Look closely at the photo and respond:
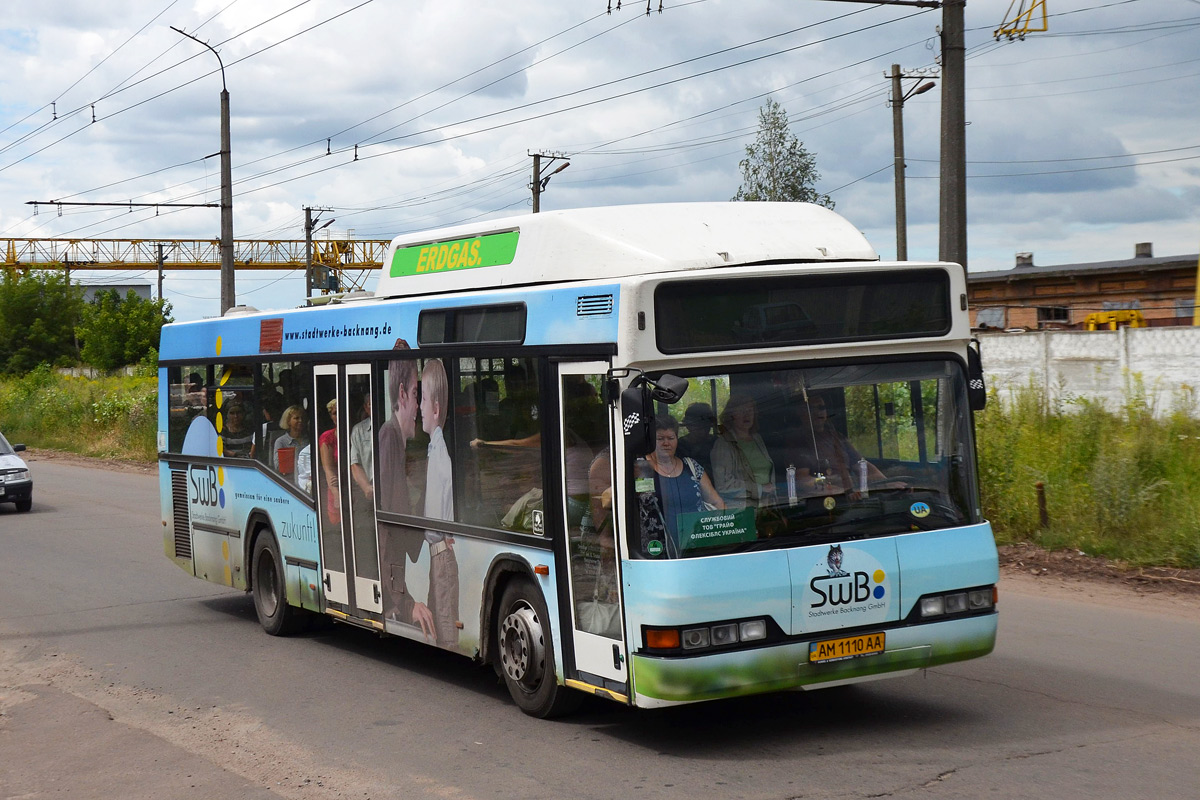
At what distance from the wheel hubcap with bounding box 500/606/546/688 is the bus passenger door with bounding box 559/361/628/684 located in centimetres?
40

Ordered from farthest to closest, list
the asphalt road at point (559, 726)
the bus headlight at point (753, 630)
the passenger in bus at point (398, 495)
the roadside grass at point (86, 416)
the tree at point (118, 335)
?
1. the tree at point (118, 335)
2. the roadside grass at point (86, 416)
3. the passenger in bus at point (398, 495)
4. the bus headlight at point (753, 630)
5. the asphalt road at point (559, 726)

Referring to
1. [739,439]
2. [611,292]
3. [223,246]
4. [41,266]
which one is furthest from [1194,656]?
[41,266]

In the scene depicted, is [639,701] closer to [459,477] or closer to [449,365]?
[459,477]

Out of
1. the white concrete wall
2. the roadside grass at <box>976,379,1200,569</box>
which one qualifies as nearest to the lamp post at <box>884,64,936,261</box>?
the white concrete wall

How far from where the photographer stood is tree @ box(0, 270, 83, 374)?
2702 inches

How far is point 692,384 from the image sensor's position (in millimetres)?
6656

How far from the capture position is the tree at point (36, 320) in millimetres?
68625

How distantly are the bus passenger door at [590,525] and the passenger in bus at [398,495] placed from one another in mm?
1918

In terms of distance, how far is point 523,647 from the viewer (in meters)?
7.55

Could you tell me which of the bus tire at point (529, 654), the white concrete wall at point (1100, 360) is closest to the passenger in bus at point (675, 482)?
the bus tire at point (529, 654)

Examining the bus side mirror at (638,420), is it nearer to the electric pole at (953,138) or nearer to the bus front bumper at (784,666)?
the bus front bumper at (784,666)

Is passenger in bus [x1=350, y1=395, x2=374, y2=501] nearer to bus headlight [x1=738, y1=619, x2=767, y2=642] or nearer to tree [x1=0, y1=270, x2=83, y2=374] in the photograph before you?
bus headlight [x1=738, y1=619, x2=767, y2=642]

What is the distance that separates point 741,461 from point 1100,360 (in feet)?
60.6

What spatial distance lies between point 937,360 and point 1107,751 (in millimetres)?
2202
